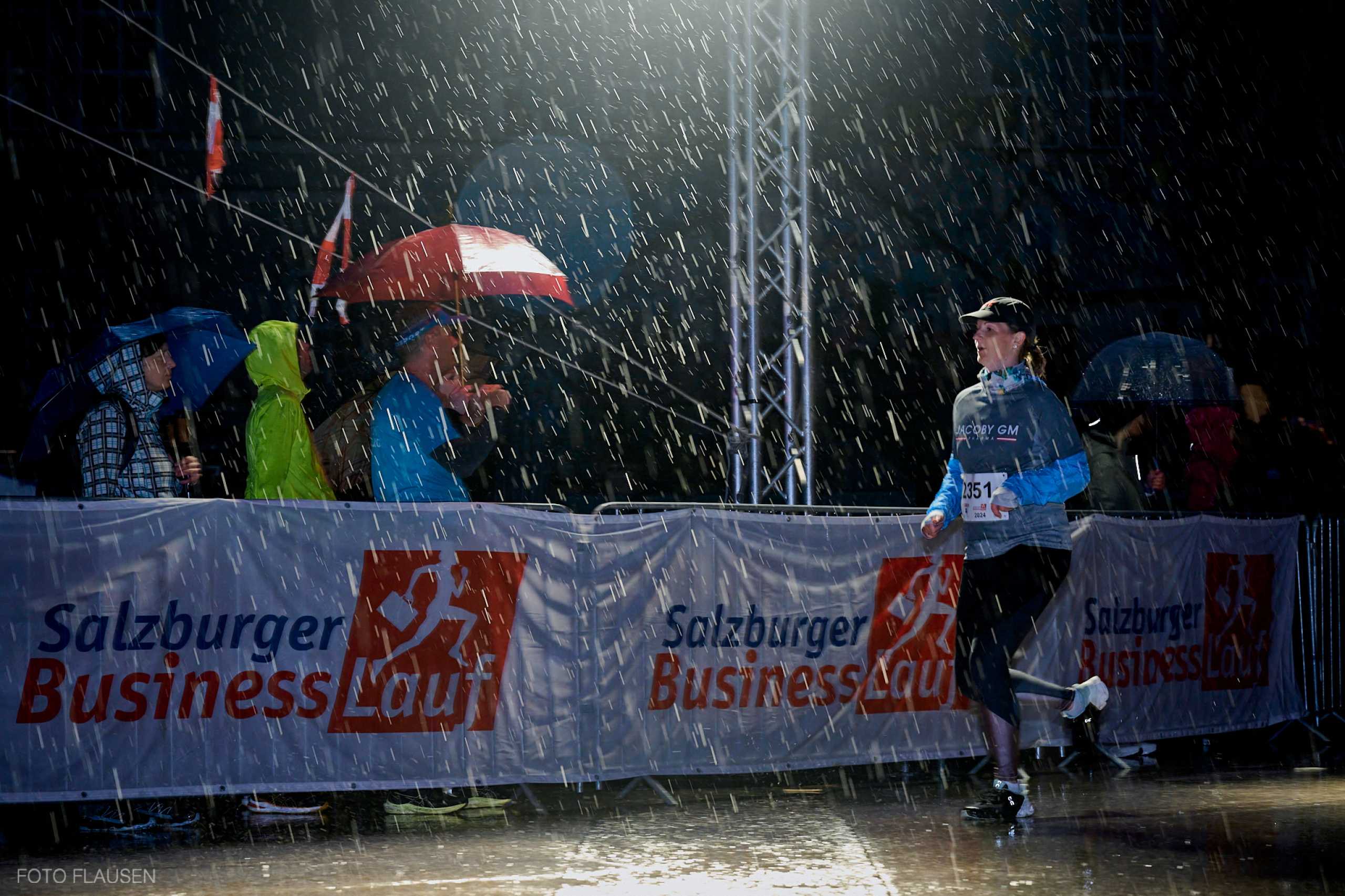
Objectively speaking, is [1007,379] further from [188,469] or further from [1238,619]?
[188,469]

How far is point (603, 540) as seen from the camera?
7.11 m

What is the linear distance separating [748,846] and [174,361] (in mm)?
3893

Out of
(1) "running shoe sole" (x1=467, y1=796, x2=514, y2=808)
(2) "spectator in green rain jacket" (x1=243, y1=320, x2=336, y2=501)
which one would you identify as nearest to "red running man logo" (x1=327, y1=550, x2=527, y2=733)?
(1) "running shoe sole" (x1=467, y1=796, x2=514, y2=808)

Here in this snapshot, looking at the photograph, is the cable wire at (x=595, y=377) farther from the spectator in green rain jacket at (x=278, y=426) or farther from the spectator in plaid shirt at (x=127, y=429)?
the spectator in plaid shirt at (x=127, y=429)

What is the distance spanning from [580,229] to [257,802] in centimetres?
1259

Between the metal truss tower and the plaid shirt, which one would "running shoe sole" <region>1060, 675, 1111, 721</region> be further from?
the plaid shirt

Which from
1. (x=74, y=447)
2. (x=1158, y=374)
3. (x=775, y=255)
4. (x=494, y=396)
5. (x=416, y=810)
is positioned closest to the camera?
(x=416, y=810)

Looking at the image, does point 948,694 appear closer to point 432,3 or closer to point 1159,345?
point 1159,345

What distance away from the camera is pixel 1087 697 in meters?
6.61

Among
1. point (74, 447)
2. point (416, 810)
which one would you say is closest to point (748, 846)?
point (416, 810)

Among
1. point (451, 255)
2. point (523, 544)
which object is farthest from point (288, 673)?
point (451, 255)

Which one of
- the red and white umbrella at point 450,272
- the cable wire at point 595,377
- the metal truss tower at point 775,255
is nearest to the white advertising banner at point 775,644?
the cable wire at point 595,377

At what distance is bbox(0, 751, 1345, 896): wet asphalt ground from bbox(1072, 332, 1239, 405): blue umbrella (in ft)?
17.0

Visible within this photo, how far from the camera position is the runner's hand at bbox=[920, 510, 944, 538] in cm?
661
